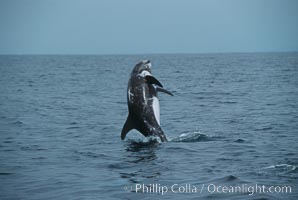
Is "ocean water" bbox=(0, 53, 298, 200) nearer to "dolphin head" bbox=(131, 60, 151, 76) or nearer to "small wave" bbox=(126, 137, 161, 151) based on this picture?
"small wave" bbox=(126, 137, 161, 151)

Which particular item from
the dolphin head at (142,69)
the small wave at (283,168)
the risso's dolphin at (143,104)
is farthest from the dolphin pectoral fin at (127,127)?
the small wave at (283,168)

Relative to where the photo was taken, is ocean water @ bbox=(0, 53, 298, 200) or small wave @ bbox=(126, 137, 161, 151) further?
small wave @ bbox=(126, 137, 161, 151)

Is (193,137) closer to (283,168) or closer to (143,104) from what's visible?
(143,104)

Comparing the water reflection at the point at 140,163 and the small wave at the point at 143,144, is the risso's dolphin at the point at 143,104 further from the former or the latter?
the water reflection at the point at 140,163

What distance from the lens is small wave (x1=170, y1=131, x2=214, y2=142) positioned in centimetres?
1501

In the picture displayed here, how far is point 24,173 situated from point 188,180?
13.1 ft

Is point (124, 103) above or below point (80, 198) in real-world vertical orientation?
above

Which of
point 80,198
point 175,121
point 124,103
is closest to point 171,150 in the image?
point 80,198

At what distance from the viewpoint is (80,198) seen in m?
8.91

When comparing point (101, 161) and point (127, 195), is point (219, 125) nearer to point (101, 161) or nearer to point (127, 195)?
point (101, 161)

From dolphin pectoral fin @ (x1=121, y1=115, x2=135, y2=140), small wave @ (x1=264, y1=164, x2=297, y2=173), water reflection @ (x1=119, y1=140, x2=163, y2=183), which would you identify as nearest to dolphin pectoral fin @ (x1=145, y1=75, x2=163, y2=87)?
dolphin pectoral fin @ (x1=121, y1=115, x2=135, y2=140)

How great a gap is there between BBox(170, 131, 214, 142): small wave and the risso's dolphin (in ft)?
1.99

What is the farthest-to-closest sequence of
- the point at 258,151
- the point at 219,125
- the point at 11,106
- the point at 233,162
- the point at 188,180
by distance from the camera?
the point at 11,106 → the point at 219,125 → the point at 258,151 → the point at 233,162 → the point at 188,180

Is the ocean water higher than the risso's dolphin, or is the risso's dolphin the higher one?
the risso's dolphin
